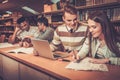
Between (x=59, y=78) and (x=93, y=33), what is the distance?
0.67 m

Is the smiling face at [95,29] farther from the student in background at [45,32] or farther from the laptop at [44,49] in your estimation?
the student in background at [45,32]

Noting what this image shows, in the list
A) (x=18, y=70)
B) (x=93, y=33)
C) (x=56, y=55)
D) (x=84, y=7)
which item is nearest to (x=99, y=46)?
(x=93, y=33)

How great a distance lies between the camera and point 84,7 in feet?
11.0

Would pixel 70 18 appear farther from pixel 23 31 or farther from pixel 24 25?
pixel 23 31

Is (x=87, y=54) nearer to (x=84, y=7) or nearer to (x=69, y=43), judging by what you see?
(x=69, y=43)

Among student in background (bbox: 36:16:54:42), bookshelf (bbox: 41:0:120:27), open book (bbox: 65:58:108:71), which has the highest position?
bookshelf (bbox: 41:0:120:27)

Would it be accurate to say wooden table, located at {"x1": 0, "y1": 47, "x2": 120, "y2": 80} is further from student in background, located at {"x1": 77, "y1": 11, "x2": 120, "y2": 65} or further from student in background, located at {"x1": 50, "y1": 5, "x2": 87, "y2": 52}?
student in background, located at {"x1": 50, "y1": 5, "x2": 87, "y2": 52}

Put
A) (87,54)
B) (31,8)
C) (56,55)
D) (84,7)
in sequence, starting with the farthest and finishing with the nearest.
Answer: (31,8) → (84,7) → (56,55) → (87,54)

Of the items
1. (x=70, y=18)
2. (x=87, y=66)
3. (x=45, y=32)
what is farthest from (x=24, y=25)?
(x=87, y=66)

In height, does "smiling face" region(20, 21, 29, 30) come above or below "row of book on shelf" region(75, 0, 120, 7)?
below

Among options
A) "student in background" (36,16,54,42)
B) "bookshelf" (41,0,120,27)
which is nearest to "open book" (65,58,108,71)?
"student in background" (36,16,54,42)

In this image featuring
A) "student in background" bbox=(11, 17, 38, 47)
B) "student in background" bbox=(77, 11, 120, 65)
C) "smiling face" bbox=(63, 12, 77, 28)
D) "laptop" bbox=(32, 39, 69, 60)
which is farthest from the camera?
"student in background" bbox=(11, 17, 38, 47)

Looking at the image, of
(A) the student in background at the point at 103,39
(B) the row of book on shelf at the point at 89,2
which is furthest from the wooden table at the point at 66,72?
(B) the row of book on shelf at the point at 89,2

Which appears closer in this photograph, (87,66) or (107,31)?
(87,66)
